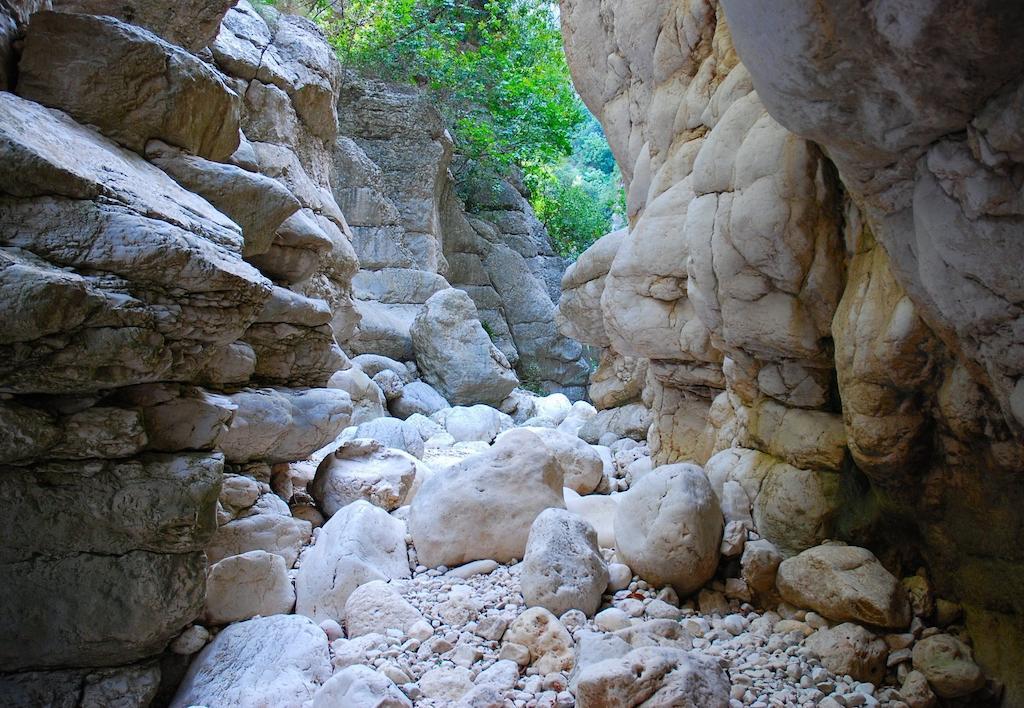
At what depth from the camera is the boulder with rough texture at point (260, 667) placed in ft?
11.0

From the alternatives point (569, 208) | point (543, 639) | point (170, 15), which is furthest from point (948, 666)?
point (569, 208)

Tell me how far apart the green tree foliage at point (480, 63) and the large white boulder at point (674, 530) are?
12134mm

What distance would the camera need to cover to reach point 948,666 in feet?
11.2

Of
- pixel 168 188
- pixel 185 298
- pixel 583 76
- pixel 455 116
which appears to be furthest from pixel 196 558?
pixel 455 116

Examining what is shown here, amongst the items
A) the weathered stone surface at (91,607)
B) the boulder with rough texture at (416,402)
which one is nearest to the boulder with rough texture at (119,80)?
the weathered stone surface at (91,607)

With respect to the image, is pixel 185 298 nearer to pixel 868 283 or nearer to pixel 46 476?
pixel 46 476

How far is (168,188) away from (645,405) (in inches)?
266

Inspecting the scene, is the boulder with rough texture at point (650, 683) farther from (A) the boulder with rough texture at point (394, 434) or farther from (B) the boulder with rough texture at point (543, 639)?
(A) the boulder with rough texture at point (394, 434)

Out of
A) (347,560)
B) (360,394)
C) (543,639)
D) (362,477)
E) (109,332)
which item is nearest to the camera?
(109,332)

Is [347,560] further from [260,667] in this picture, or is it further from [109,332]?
[109,332]

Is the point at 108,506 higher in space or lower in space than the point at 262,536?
higher

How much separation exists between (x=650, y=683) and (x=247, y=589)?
2.47 metres

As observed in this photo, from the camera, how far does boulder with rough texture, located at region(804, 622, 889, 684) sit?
3.50m

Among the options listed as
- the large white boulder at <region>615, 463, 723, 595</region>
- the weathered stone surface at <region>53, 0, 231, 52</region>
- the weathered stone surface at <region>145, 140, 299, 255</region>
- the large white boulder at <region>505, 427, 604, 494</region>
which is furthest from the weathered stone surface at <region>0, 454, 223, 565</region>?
the large white boulder at <region>505, 427, 604, 494</region>
